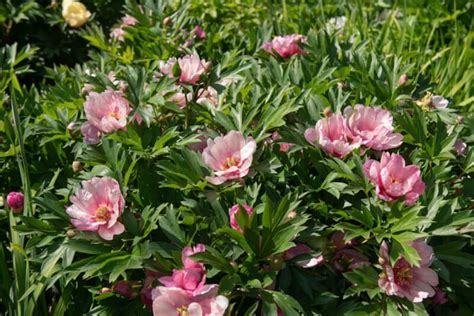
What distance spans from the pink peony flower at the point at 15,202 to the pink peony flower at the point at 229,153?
560mm

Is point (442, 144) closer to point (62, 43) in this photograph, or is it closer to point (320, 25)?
point (320, 25)

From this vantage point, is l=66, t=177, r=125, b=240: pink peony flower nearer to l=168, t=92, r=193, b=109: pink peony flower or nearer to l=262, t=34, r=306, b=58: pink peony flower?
l=168, t=92, r=193, b=109: pink peony flower

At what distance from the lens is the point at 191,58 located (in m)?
1.62

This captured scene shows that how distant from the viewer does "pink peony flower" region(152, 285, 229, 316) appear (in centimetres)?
122

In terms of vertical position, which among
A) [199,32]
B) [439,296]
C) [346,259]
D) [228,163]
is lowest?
[439,296]

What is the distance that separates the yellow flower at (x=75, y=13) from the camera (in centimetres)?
299

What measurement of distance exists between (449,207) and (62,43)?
2.52m

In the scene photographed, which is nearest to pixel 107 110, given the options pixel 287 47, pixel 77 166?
pixel 77 166

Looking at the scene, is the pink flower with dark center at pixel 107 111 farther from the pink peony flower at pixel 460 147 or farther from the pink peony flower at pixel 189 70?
the pink peony flower at pixel 460 147

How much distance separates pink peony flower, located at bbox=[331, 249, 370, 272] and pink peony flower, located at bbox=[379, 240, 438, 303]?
9 centimetres

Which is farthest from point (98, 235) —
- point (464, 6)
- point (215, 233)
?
point (464, 6)

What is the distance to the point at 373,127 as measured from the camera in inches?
59.4

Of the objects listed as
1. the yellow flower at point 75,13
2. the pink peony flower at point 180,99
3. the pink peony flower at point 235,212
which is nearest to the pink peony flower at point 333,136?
the pink peony flower at point 235,212

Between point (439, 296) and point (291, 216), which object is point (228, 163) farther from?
point (439, 296)
